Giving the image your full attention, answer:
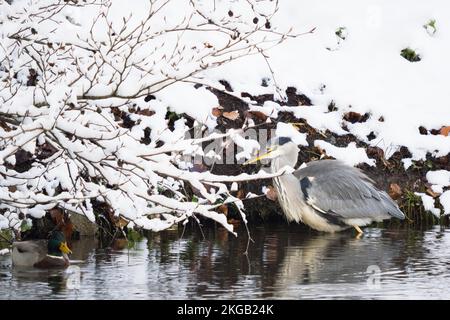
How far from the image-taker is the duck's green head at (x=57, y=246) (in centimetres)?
984

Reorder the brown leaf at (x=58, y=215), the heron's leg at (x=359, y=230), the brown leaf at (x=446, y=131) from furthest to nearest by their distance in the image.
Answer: the brown leaf at (x=446, y=131) → the heron's leg at (x=359, y=230) → the brown leaf at (x=58, y=215)

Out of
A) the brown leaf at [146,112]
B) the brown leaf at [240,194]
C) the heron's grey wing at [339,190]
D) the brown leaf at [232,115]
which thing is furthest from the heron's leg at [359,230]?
the brown leaf at [146,112]

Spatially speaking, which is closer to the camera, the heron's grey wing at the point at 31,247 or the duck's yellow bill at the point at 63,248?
the heron's grey wing at the point at 31,247

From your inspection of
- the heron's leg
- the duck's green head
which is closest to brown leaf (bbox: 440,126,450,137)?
the heron's leg

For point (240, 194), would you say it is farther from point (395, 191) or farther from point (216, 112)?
point (395, 191)

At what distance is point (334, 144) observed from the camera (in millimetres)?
13250

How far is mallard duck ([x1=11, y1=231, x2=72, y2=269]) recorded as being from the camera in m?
9.63

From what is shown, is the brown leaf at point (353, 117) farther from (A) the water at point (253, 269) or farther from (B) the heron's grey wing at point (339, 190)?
(A) the water at point (253, 269)

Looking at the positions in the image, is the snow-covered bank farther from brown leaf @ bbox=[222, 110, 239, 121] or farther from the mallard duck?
the mallard duck

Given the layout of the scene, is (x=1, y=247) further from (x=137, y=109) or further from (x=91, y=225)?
(x=137, y=109)

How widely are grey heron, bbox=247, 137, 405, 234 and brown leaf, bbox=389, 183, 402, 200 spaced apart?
0.41 metres

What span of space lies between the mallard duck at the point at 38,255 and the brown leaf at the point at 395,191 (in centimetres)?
430

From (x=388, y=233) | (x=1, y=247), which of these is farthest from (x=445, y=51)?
(x=1, y=247)
